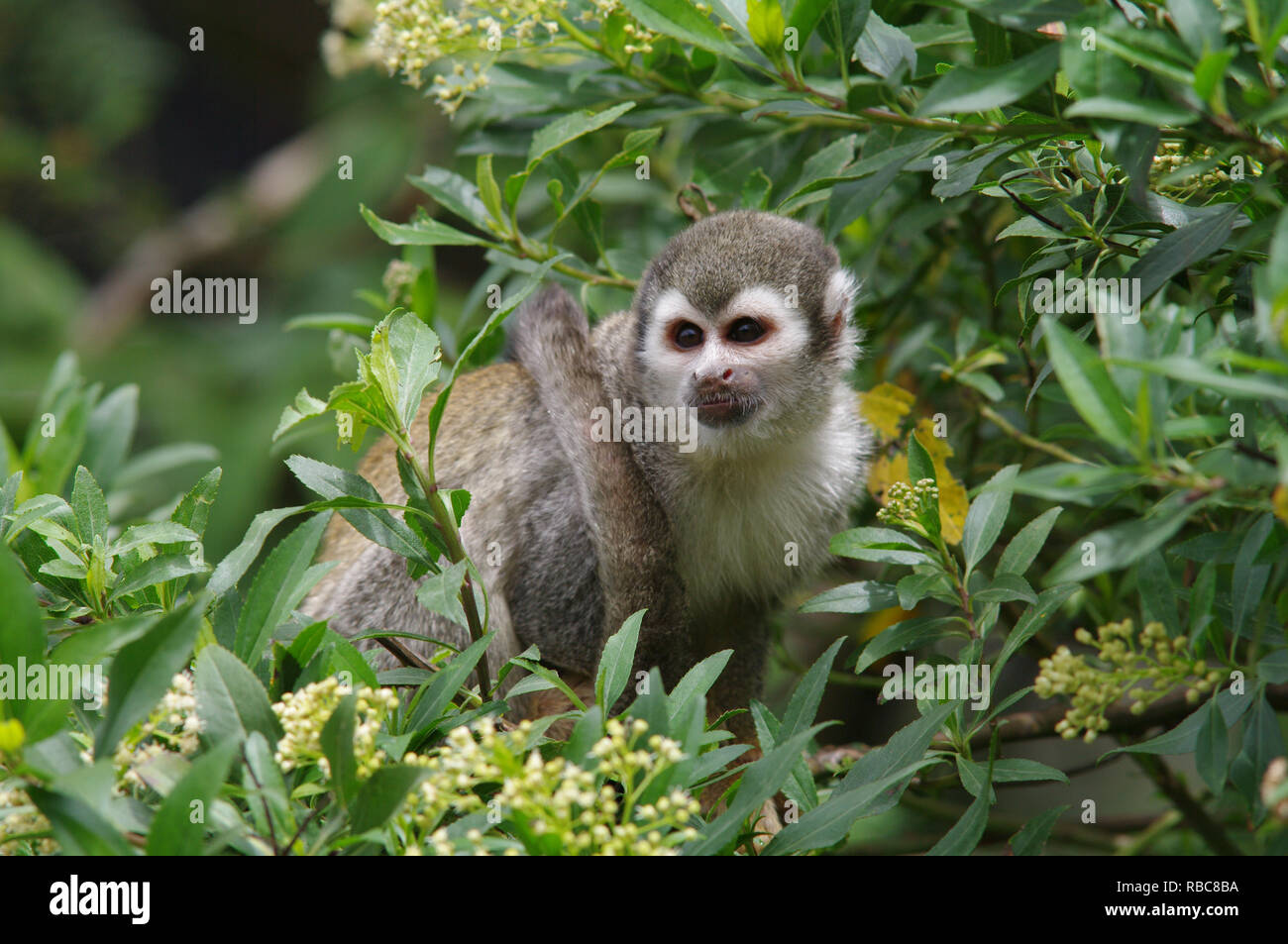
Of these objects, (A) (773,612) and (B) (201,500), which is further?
(A) (773,612)

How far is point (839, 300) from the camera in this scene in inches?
132

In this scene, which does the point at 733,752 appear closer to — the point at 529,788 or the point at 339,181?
the point at 529,788

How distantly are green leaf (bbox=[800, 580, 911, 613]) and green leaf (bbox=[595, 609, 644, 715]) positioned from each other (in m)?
0.45

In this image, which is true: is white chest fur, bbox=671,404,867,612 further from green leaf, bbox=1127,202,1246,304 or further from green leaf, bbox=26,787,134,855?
green leaf, bbox=26,787,134,855

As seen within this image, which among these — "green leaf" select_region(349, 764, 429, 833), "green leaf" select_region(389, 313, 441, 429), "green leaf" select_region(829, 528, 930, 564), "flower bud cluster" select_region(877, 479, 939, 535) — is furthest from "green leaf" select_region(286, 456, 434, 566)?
"flower bud cluster" select_region(877, 479, 939, 535)

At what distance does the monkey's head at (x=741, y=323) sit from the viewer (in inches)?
125

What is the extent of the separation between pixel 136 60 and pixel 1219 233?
7.21 m

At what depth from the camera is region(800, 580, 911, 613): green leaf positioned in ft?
7.93

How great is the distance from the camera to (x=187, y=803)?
1.52 m

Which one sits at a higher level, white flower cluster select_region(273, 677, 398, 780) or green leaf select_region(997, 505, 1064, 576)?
green leaf select_region(997, 505, 1064, 576)

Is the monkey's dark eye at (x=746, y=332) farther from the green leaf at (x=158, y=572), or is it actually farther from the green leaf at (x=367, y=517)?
the green leaf at (x=158, y=572)

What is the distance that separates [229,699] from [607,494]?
132 cm

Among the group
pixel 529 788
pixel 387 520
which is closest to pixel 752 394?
pixel 387 520

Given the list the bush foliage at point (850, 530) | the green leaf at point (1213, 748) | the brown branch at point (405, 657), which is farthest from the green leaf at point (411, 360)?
the green leaf at point (1213, 748)
